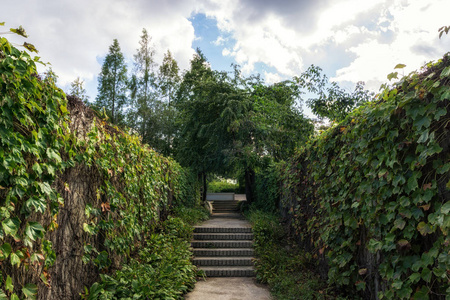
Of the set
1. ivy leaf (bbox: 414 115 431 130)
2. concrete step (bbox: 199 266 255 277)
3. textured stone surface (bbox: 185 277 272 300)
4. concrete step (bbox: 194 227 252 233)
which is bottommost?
textured stone surface (bbox: 185 277 272 300)

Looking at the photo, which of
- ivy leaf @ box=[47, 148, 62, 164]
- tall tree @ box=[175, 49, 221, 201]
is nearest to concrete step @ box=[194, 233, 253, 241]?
tall tree @ box=[175, 49, 221, 201]

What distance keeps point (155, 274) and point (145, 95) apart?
973 inches

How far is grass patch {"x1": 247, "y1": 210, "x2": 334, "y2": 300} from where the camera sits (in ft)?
18.7

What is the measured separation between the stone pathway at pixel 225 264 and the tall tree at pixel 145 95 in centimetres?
1751

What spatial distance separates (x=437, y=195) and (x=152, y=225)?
659 centimetres

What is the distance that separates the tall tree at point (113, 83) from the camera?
28.3m

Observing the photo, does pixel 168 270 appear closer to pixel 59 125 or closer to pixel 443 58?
pixel 59 125

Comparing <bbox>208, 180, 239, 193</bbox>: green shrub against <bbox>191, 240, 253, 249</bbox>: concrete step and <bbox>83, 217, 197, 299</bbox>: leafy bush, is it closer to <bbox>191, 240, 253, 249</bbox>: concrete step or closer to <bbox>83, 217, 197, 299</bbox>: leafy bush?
<bbox>191, 240, 253, 249</bbox>: concrete step

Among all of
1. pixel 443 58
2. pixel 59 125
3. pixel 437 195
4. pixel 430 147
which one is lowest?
pixel 437 195

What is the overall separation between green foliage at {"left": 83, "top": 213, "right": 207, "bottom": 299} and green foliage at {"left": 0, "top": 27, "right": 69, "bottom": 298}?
5.08 ft

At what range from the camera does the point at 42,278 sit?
10.5ft

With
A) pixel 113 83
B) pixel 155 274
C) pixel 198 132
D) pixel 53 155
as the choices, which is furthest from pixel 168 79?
pixel 53 155

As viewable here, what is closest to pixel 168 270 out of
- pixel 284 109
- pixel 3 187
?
pixel 3 187

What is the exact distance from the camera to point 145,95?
28.8m
